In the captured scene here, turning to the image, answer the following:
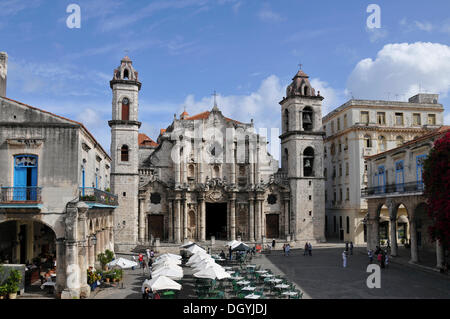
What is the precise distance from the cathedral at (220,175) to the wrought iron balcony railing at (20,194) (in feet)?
75.1

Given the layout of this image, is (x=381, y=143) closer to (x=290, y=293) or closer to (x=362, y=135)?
(x=362, y=135)

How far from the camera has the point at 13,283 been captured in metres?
20.8

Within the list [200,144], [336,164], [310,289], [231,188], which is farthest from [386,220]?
[310,289]

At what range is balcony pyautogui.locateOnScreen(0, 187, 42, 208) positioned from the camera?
21.4 meters

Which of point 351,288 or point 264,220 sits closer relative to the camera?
point 351,288

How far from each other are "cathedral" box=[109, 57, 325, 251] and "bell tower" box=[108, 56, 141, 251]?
107 mm

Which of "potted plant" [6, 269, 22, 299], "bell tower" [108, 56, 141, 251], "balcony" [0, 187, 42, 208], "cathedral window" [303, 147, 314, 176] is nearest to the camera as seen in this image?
"potted plant" [6, 269, 22, 299]

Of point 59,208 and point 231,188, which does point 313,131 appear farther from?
point 59,208

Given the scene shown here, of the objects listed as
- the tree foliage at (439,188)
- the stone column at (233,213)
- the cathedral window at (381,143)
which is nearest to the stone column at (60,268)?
the tree foliage at (439,188)

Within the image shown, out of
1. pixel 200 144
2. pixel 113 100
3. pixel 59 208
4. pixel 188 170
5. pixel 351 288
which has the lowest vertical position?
pixel 351 288

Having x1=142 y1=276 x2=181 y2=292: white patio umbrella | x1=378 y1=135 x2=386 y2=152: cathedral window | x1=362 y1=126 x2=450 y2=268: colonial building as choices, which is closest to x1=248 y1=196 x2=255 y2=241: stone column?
x1=362 y1=126 x2=450 y2=268: colonial building

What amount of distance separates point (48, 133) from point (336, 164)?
39468 millimetres

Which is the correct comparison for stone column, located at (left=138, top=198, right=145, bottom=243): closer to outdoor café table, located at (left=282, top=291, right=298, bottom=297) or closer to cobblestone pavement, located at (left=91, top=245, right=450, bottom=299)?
cobblestone pavement, located at (left=91, top=245, right=450, bottom=299)

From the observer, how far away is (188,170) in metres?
49.2
